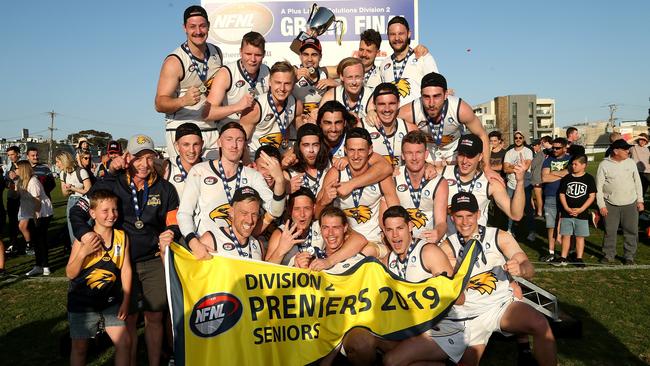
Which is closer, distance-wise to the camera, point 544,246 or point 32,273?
point 32,273

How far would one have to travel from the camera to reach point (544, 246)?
11477 mm

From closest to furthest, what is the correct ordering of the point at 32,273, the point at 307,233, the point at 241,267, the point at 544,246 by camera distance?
the point at 241,267
the point at 307,233
the point at 32,273
the point at 544,246

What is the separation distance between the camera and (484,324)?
4547 millimetres

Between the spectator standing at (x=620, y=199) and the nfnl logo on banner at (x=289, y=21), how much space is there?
4.78 metres

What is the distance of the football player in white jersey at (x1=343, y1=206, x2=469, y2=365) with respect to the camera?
444 cm

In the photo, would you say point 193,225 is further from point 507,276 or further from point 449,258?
point 507,276

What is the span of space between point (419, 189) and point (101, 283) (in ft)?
11.4

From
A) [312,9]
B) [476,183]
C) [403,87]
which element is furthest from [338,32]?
[476,183]

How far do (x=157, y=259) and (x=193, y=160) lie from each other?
120cm

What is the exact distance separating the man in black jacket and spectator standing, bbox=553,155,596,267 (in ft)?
25.7

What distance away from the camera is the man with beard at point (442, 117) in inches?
237

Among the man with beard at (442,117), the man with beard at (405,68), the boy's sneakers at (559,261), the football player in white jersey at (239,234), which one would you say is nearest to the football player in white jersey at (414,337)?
the football player in white jersey at (239,234)

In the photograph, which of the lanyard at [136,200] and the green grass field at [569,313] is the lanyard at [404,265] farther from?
the lanyard at [136,200]

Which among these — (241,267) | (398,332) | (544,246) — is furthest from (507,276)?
(544,246)
